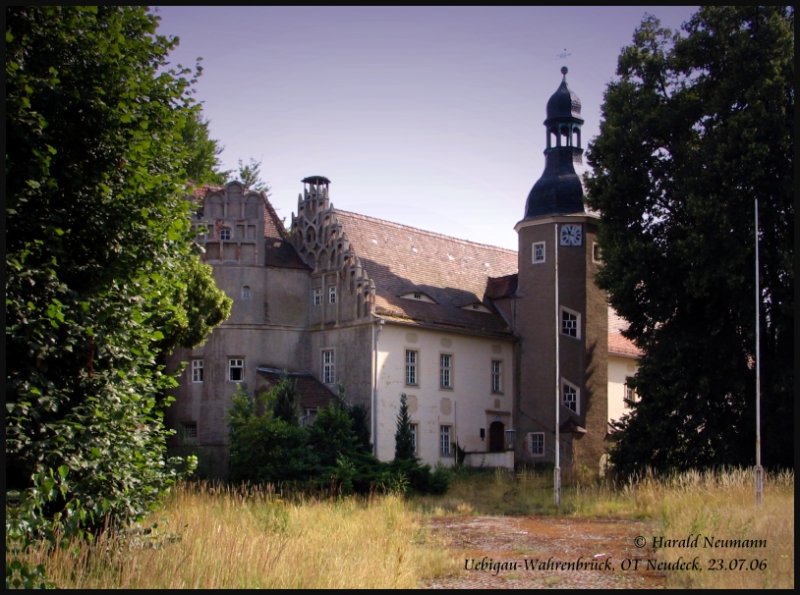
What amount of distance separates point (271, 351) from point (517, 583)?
25360 millimetres

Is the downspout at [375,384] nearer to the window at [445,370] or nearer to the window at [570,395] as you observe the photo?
the window at [445,370]

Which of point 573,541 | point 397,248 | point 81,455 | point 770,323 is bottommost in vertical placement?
point 573,541

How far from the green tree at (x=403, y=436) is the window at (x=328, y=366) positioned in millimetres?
3132

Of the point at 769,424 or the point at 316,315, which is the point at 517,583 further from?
the point at 316,315

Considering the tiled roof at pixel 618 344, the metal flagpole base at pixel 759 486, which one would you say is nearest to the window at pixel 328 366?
the tiled roof at pixel 618 344

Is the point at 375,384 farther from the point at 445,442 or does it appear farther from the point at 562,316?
the point at 562,316

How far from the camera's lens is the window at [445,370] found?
38688mm

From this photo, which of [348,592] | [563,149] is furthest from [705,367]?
[348,592]

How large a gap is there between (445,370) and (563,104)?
12.5 meters

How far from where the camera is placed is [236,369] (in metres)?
37.3

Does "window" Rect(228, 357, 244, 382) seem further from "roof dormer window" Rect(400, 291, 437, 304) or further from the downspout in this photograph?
"roof dormer window" Rect(400, 291, 437, 304)

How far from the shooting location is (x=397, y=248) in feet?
137

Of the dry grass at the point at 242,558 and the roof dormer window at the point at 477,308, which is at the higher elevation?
the roof dormer window at the point at 477,308

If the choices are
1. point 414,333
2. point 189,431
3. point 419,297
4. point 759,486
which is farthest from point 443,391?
point 759,486
